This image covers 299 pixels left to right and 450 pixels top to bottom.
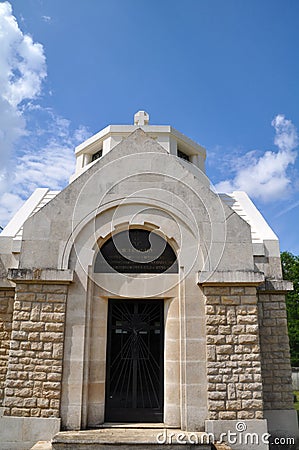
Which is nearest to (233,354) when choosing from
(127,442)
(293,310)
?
(127,442)

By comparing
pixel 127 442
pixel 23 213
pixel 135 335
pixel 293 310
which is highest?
pixel 23 213

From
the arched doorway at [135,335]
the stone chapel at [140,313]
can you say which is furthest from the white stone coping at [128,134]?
the arched doorway at [135,335]

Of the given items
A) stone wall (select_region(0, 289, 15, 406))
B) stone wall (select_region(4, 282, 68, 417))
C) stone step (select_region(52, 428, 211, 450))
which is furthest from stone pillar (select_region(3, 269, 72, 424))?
stone wall (select_region(0, 289, 15, 406))

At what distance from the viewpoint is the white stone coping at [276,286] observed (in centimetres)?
867

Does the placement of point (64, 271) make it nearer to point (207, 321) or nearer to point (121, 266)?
point (121, 266)

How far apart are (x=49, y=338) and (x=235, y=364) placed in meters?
3.82

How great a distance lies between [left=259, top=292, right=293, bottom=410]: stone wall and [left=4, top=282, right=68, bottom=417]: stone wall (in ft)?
15.2

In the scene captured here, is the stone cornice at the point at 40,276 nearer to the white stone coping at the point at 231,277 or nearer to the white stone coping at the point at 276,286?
the white stone coping at the point at 231,277

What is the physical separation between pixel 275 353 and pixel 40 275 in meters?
5.64

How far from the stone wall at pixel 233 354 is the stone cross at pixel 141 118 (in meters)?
8.07

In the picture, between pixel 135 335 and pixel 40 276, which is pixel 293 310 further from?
pixel 40 276

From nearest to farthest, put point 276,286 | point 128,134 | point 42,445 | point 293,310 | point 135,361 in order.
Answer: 1. point 42,445
2. point 135,361
3. point 276,286
4. point 128,134
5. point 293,310

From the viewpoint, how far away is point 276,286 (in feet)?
28.5

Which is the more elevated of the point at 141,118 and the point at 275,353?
the point at 141,118
